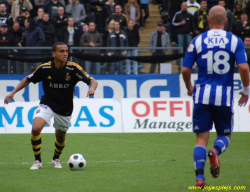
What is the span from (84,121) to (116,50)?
3.32 m

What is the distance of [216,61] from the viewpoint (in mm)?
6082

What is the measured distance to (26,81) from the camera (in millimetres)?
8367

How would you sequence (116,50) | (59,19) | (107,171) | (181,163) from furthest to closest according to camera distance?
(59,19) < (116,50) < (181,163) < (107,171)

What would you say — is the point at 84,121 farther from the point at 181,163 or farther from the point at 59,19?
the point at 181,163

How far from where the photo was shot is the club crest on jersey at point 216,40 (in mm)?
6082

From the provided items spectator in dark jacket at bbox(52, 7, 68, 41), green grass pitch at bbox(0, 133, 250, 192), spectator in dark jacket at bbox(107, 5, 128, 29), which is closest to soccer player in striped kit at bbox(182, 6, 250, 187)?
green grass pitch at bbox(0, 133, 250, 192)

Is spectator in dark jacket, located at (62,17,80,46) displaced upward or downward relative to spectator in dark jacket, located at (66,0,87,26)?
downward

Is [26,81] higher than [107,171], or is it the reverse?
[26,81]

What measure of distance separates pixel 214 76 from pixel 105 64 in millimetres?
11093

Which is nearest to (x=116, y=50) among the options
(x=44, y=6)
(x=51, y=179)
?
(x=44, y=6)

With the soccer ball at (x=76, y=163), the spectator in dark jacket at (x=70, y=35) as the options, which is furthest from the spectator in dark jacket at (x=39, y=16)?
the soccer ball at (x=76, y=163)

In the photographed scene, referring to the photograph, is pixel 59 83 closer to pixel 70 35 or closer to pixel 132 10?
pixel 70 35

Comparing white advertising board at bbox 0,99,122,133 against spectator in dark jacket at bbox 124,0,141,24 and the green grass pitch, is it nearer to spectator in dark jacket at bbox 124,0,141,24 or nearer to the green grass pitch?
the green grass pitch

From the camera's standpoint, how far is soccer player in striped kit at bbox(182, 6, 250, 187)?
239 inches
